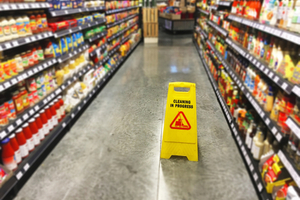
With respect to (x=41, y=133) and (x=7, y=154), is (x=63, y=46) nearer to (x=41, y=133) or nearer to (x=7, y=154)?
(x=41, y=133)

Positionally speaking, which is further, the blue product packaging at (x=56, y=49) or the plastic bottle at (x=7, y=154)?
the blue product packaging at (x=56, y=49)

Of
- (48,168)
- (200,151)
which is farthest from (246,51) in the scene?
(48,168)

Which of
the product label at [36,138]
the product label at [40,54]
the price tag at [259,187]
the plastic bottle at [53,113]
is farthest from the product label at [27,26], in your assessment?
the price tag at [259,187]

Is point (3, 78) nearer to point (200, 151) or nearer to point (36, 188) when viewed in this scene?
point (36, 188)

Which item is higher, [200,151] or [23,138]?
[23,138]

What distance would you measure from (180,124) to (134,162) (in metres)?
0.68

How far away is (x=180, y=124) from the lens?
2457 mm

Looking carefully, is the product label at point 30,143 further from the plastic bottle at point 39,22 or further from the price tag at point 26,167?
the plastic bottle at point 39,22

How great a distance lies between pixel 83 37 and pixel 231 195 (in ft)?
11.7

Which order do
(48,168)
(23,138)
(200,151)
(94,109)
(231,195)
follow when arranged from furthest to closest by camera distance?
1. (94,109)
2. (200,151)
3. (48,168)
4. (23,138)
5. (231,195)

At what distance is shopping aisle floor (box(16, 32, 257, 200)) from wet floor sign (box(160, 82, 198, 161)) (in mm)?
130

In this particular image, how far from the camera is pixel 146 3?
10117 mm

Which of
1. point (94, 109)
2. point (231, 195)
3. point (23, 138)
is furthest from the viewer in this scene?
point (94, 109)

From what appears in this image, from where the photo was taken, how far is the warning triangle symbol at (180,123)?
7.97ft
